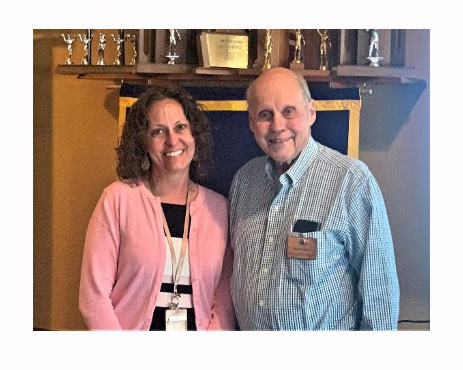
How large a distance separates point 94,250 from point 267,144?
0.59 m

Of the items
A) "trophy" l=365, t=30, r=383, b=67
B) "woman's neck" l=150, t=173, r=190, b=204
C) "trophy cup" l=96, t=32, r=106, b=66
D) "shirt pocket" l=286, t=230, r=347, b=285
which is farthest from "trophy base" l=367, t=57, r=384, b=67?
"trophy cup" l=96, t=32, r=106, b=66

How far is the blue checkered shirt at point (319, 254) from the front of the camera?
209 centimetres

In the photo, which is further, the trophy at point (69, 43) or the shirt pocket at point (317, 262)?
the trophy at point (69, 43)

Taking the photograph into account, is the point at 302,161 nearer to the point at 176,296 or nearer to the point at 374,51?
the point at 374,51

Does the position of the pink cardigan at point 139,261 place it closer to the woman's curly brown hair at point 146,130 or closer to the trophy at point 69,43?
the woman's curly brown hair at point 146,130

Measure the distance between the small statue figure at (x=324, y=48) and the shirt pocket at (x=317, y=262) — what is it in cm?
48

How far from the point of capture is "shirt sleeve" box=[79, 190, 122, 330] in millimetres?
2143

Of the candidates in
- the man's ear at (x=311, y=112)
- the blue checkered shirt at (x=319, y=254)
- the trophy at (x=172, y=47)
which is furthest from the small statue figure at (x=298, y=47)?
the trophy at (x=172, y=47)

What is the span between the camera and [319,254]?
82.1 inches

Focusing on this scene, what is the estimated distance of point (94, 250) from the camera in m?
2.15

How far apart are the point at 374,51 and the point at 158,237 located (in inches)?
32.7

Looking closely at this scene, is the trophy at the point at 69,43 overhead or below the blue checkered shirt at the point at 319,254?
overhead

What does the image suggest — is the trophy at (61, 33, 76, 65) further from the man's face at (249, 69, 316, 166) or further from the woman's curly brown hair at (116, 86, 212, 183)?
the man's face at (249, 69, 316, 166)
